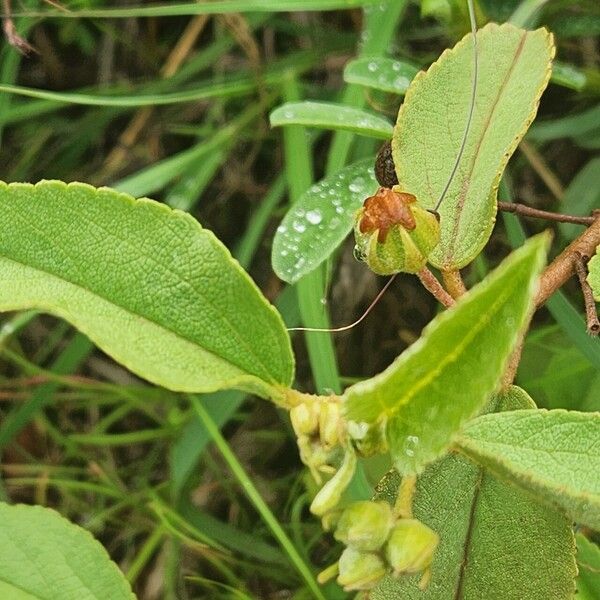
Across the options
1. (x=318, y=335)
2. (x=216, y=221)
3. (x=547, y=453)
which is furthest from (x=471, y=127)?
(x=216, y=221)

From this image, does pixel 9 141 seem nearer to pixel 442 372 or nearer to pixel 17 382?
pixel 17 382

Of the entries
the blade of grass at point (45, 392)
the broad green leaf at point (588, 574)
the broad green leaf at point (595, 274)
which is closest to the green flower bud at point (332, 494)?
the broad green leaf at point (595, 274)

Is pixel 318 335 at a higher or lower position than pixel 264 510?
higher

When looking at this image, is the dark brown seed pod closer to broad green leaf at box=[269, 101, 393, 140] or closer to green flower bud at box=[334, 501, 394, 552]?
broad green leaf at box=[269, 101, 393, 140]

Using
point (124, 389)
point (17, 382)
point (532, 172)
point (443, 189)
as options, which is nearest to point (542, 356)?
point (532, 172)

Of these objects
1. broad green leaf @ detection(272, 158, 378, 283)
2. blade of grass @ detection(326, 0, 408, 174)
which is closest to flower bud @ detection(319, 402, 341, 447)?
broad green leaf @ detection(272, 158, 378, 283)

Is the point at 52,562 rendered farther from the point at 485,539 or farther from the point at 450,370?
the point at 450,370

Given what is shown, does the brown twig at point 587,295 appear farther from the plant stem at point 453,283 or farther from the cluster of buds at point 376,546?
the cluster of buds at point 376,546
